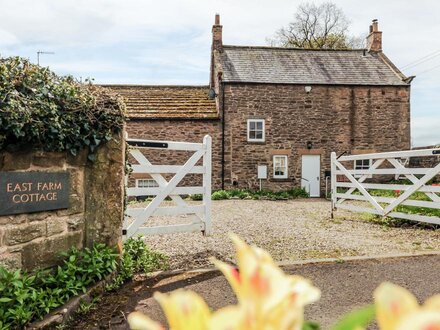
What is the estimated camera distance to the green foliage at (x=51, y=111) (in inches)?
143

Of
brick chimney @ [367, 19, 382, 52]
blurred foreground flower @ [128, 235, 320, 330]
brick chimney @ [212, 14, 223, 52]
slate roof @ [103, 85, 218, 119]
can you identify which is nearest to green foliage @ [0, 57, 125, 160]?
blurred foreground flower @ [128, 235, 320, 330]

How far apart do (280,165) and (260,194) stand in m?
2.15

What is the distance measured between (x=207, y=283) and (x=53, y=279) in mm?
1724

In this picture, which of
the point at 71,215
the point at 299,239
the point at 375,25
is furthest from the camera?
the point at 375,25

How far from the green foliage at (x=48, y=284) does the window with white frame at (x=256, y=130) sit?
1568 cm

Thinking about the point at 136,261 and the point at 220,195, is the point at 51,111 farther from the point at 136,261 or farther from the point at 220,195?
the point at 220,195

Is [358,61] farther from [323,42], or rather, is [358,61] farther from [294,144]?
[323,42]

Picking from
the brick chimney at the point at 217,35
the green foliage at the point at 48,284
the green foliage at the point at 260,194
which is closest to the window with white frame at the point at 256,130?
the green foliage at the point at 260,194

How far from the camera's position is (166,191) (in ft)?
19.5

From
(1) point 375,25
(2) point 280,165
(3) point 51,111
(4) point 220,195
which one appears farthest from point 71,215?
(1) point 375,25

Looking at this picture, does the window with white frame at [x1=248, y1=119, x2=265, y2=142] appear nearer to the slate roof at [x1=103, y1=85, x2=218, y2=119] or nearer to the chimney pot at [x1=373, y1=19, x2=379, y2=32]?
the slate roof at [x1=103, y1=85, x2=218, y2=119]

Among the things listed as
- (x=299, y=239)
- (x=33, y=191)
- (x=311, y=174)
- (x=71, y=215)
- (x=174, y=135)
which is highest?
(x=174, y=135)

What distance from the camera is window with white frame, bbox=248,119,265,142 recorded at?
19.9 m

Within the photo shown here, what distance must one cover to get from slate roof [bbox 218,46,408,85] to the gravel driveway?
11.4 m
